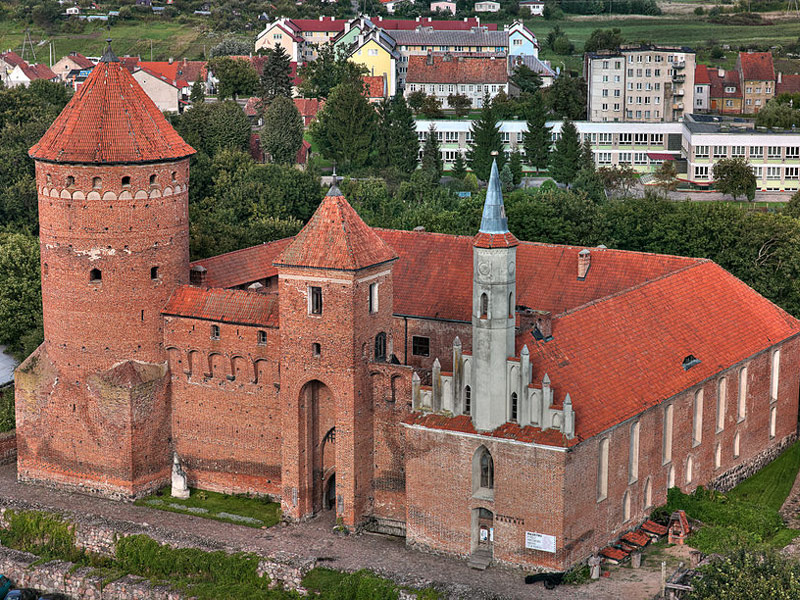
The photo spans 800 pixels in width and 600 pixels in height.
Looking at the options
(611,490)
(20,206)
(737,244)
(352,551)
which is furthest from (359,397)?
(20,206)

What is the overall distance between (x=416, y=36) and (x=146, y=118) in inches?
4435

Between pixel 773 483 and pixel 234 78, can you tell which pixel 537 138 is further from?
pixel 773 483

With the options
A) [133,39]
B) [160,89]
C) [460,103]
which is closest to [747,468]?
[460,103]

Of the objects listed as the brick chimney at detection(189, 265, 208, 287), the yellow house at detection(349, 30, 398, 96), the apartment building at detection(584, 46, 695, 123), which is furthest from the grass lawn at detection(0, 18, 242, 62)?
the brick chimney at detection(189, 265, 208, 287)

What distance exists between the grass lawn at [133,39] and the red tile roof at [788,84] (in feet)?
237

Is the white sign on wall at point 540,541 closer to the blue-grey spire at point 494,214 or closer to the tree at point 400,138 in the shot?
the blue-grey spire at point 494,214

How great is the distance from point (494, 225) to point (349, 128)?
72.9 metres

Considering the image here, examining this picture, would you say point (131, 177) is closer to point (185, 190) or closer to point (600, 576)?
point (185, 190)

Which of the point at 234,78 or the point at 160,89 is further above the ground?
the point at 234,78

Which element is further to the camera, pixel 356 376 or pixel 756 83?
pixel 756 83

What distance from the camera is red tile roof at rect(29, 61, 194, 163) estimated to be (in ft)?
198

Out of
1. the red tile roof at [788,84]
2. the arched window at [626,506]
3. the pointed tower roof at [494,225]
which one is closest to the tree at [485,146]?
the red tile roof at [788,84]

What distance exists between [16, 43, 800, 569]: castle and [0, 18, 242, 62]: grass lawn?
386ft

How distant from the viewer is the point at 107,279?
61562 mm
